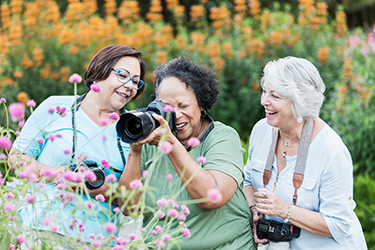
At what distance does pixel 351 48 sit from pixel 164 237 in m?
5.74

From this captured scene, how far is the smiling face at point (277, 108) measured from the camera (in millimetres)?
1997

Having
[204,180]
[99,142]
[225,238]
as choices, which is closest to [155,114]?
[204,180]

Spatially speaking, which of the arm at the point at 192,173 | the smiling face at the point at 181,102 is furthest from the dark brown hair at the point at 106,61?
the arm at the point at 192,173

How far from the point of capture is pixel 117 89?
2166mm

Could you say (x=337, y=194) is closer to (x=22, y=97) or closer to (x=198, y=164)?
(x=198, y=164)

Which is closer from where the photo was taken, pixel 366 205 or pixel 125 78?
pixel 125 78

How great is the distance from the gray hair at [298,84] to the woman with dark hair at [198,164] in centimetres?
35

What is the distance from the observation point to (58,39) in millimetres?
5023

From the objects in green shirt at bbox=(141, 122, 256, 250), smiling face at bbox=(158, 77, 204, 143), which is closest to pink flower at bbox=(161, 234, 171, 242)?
green shirt at bbox=(141, 122, 256, 250)

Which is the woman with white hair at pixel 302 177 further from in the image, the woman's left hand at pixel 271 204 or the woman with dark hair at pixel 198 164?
the woman with dark hair at pixel 198 164

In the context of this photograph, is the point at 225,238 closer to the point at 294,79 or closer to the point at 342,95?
the point at 294,79

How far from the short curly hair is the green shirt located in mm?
159

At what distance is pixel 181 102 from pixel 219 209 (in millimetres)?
576

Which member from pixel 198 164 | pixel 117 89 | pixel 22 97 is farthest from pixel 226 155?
pixel 22 97
